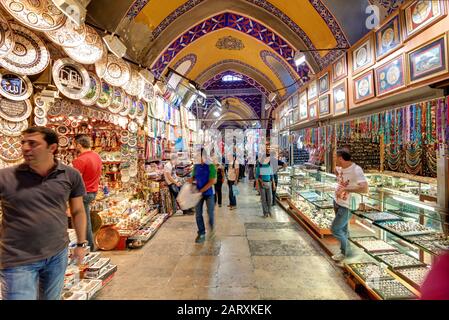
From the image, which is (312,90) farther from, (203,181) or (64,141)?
(64,141)

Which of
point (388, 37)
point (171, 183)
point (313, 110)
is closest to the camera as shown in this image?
point (388, 37)

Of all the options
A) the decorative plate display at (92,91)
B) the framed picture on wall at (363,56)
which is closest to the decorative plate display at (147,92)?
the decorative plate display at (92,91)

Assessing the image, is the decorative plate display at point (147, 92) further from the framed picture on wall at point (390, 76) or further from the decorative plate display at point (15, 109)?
the framed picture on wall at point (390, 76)

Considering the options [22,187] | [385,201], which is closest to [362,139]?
[385,201]

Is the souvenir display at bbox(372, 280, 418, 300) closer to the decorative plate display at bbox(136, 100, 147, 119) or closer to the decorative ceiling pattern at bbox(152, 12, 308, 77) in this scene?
the decorative plate display at bbox(136, 100, 147, 119)

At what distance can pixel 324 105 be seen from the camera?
5289 millimetres

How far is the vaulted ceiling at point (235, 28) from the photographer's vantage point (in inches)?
161

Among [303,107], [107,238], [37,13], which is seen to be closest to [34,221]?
[37,13]

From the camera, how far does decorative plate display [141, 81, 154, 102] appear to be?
210 inches

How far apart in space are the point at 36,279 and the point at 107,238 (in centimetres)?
231

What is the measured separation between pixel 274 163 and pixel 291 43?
3.03 m

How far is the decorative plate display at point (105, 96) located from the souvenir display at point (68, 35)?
99cm

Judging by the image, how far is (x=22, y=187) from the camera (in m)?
1.52
